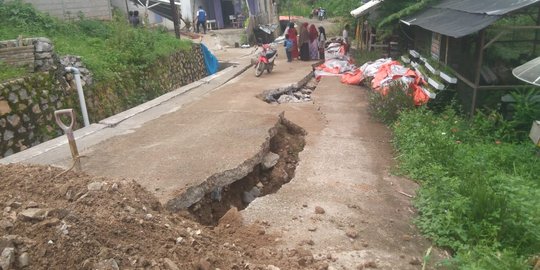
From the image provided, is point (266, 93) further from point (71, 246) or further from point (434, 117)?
point (71, 246)

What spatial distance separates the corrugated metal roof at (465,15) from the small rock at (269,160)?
3.62 meters

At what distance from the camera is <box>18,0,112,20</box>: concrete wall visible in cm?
1148

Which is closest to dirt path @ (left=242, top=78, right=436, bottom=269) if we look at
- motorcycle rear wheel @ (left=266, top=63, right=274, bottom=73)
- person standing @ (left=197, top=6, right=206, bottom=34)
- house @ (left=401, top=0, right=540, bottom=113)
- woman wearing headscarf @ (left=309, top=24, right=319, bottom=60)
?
house @ (left=401, top=0, right=540, bottom=113)

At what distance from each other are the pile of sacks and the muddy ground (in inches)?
223

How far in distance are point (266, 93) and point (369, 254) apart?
6.68m

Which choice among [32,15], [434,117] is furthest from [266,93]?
[32,15]

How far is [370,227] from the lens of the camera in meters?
4.23

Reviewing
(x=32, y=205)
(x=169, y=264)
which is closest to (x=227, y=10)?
(x=32, y=205)

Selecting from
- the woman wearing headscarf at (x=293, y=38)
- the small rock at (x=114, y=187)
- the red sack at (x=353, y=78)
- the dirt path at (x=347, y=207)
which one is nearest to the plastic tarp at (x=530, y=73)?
the dirt path at (x=347, y=207)

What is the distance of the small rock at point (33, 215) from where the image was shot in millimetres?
2729

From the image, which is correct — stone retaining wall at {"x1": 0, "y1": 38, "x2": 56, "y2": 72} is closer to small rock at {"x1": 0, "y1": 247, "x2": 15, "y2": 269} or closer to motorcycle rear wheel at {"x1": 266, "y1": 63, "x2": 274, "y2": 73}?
small rock at {"x1": 0, "y1": 247, "x2": 15, "y2": 269}

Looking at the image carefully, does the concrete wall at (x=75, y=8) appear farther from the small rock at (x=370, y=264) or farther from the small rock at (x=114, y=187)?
the small rock at (x=370, y=264)

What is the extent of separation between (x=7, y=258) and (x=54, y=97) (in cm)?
593

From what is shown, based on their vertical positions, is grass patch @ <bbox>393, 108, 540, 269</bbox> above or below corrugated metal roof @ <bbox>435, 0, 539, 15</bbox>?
below
